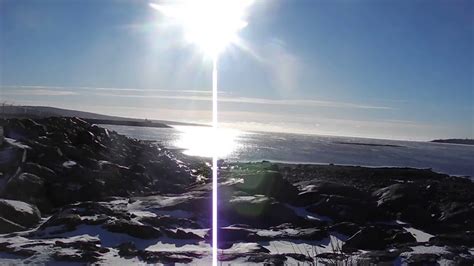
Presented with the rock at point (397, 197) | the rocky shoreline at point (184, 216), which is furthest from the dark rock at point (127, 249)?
the rock at point (397, 197)

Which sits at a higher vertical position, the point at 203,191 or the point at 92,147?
the point at 92,147

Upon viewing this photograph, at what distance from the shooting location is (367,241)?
1209 cm

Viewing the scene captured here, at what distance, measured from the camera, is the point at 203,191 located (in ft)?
53.4

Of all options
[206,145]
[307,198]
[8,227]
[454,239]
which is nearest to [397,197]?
[307,198]

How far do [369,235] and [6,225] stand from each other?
27.7 feet

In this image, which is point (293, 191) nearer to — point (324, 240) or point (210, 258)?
point (324, 240)

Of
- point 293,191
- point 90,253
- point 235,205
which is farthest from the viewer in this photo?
point 293,191

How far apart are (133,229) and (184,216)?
2.62 metres

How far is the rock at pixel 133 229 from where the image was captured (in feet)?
36.4

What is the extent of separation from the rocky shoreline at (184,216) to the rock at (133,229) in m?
0.02

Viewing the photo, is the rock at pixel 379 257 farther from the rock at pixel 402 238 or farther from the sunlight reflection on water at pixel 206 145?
the sunlight reflection on water at pixel 206 145

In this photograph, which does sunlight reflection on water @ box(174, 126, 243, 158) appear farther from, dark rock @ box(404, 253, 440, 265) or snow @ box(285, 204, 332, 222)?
dark rock @ box(404, 253, 440, 265)

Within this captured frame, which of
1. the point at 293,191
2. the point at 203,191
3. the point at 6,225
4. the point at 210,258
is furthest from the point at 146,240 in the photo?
the point at 293,191

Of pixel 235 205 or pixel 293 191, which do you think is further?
pixel 293 191
